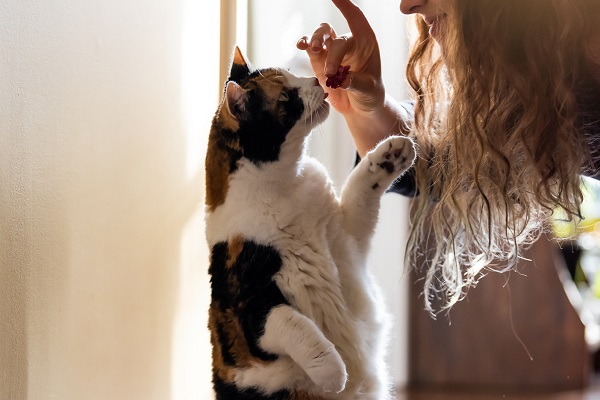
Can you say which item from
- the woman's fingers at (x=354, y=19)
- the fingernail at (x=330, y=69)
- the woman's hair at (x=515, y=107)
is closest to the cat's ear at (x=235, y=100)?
the fingernail at (x=330, y=69)

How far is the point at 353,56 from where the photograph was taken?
1.26 metres

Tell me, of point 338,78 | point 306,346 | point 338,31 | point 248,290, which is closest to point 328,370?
point 306,346

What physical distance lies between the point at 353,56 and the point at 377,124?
163 millimetres

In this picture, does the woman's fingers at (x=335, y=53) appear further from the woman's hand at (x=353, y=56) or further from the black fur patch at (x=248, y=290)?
the black fur patch at (x=248, y=290)

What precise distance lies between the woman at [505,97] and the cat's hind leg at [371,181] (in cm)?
13

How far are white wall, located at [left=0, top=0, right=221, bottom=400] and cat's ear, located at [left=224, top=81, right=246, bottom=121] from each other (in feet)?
0.77

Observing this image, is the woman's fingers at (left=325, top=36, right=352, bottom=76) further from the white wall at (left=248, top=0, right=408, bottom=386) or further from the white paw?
the white wall at (left=248, top=0, right=408, bottom=386)

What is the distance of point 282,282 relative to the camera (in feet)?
3.53

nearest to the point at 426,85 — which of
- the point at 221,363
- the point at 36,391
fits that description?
the point at 221,363

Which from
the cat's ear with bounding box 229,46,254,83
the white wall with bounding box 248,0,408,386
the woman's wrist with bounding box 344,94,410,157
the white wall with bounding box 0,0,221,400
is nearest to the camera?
the white wall with bounding box 0,0,221,400

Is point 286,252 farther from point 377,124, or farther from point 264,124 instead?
point 377,124

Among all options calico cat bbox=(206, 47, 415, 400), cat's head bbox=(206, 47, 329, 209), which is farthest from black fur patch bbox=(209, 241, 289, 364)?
cat's head bbox=(206, 47, 329, 209)

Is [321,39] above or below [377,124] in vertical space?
above

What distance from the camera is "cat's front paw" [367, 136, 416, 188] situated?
1.16 metres
